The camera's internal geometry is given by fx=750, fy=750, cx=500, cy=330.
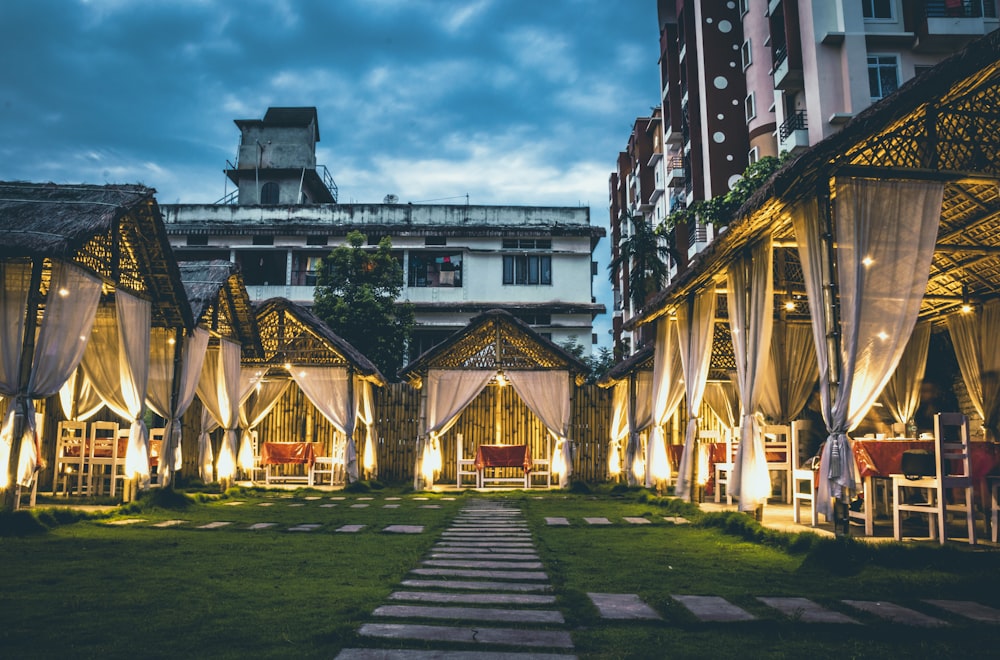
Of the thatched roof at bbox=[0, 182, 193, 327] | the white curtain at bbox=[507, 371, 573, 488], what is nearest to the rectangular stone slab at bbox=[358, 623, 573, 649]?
the thatched roof at bbox=[0, 182, 193, 327]

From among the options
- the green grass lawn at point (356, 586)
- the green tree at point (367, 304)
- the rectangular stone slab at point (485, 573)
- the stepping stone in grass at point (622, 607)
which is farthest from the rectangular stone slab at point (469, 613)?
the green tree at point (367, 304)

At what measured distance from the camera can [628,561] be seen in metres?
4.97

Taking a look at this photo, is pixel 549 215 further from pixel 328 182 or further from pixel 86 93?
pixel 86 93

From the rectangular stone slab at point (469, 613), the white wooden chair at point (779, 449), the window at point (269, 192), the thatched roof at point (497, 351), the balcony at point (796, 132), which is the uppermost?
the window at point (269, 192)

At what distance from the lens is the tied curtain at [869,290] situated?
497 centimetres

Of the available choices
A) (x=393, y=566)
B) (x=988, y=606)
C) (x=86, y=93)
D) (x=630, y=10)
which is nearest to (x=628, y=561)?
(x=393, y=566)

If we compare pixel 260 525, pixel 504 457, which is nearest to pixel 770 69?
pixel 504 457

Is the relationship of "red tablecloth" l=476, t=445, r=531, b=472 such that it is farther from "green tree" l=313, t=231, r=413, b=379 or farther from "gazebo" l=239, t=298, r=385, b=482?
"green tree" l=313, t=231, r=413, b=379

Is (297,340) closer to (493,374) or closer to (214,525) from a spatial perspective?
(493,374)

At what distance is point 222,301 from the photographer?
451 inches

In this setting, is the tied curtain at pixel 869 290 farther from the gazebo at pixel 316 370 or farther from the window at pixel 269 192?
the window at pixel 269 192

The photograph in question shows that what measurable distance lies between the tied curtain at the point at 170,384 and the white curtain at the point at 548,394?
5.13 metres

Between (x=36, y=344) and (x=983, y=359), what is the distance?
999 centimetres

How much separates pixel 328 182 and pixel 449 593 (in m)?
28.2
